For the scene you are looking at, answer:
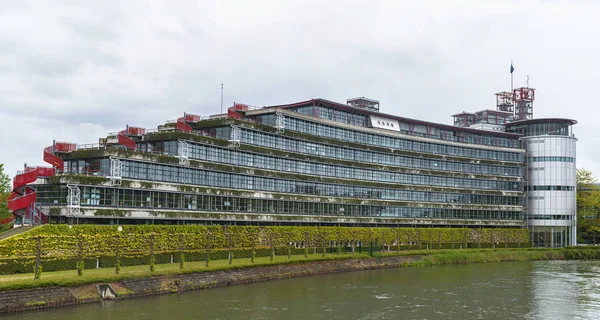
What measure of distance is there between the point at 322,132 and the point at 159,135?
1595 inches

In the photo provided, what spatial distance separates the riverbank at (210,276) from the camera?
57906 millimetres

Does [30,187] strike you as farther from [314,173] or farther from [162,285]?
[314,173]

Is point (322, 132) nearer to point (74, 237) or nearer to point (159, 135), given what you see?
point (159, 135)

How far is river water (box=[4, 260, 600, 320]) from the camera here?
57969 millimetres

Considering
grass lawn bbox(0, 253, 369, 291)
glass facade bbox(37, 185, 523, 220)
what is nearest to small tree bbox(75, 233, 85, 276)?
grass lawn bbox(0, 253, 369, 291)

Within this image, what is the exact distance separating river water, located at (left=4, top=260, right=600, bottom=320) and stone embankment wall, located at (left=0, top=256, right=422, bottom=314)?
153 centimetres

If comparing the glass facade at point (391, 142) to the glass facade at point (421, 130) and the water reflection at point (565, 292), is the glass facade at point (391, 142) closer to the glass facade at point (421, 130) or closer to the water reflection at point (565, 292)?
the glass facade at point (421, 130)

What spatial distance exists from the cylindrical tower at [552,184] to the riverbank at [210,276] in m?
32.7

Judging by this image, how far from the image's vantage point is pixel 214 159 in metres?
106

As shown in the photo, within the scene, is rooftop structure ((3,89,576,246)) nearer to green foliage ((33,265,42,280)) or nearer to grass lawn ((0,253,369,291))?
grass lawn ((0,253,369,291))

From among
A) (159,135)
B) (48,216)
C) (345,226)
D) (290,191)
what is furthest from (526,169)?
(48,216)

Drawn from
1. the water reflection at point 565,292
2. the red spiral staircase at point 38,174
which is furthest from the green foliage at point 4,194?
the water reflection at point 565,292

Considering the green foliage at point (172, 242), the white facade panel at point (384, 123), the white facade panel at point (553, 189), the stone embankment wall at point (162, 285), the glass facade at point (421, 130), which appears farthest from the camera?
the white facade panel at point (553, 189)

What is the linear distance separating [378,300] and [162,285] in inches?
939
